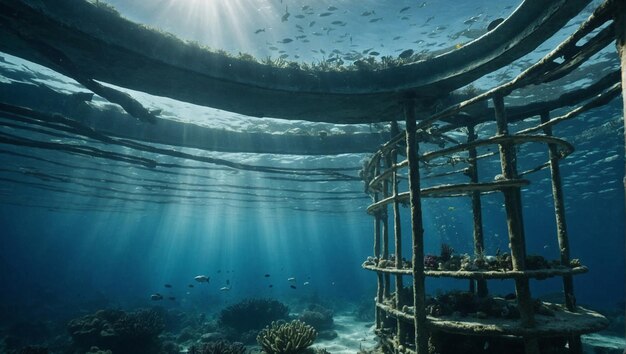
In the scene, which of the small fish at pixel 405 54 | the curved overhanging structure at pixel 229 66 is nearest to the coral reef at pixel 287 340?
the curved overhanging structure at pixel 229 66

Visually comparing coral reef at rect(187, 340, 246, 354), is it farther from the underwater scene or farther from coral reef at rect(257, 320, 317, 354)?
coral reef at rect(257, 320, 317, 354)

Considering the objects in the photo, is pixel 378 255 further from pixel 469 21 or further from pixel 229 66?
pixel 469 21

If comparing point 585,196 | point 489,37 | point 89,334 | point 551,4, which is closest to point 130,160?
point 89,334

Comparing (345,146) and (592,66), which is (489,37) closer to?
(345,146)

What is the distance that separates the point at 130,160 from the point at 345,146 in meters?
7.64

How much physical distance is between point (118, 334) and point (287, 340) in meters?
7.91

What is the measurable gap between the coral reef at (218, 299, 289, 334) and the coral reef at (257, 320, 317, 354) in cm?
940

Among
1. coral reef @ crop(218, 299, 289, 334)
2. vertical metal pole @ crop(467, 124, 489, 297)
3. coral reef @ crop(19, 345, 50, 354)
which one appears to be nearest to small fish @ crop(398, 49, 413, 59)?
vertical metal pole @ crop(467, 124, 489, 297)

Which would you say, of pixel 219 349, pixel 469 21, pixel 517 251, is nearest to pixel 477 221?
pixel 517 251

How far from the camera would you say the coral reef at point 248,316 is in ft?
57.7

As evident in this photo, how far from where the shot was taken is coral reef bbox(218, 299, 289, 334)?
17578 mm

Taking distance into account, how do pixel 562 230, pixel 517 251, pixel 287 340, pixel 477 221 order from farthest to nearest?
pixel 287 340
pixel 477 221
pixel 562 230
pixel 517 251

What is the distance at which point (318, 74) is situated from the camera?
24.0ft

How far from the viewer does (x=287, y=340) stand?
8.74 meters
